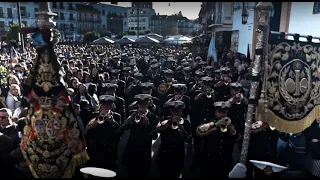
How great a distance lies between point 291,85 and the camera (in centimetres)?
427

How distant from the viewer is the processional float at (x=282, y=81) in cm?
397

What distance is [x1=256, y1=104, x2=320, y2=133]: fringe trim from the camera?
4.15 meters

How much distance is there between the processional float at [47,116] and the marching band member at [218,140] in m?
2.35

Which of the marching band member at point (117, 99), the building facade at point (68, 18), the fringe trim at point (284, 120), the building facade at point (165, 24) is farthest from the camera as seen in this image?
the building facade at point (165, 24)

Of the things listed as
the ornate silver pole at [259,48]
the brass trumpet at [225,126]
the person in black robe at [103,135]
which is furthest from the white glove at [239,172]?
the person in black robe at [103,135]

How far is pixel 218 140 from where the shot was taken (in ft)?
17.7

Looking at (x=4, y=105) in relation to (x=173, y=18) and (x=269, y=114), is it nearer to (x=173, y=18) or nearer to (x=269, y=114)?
(x=269, y=114)

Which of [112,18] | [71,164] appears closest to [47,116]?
[71,164]

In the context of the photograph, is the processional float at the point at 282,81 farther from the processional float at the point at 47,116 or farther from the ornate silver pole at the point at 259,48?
the processional float at the point at 47,116

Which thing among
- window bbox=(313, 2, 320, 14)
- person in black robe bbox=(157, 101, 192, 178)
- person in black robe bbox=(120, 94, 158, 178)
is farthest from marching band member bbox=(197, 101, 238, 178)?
window bbox=(313, 2, 320, 14)

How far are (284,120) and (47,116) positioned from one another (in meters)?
3.22

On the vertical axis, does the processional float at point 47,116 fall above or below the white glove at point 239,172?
above

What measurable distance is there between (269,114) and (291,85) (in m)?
0.51

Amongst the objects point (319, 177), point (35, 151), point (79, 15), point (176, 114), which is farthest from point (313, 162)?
point (79, 15)
